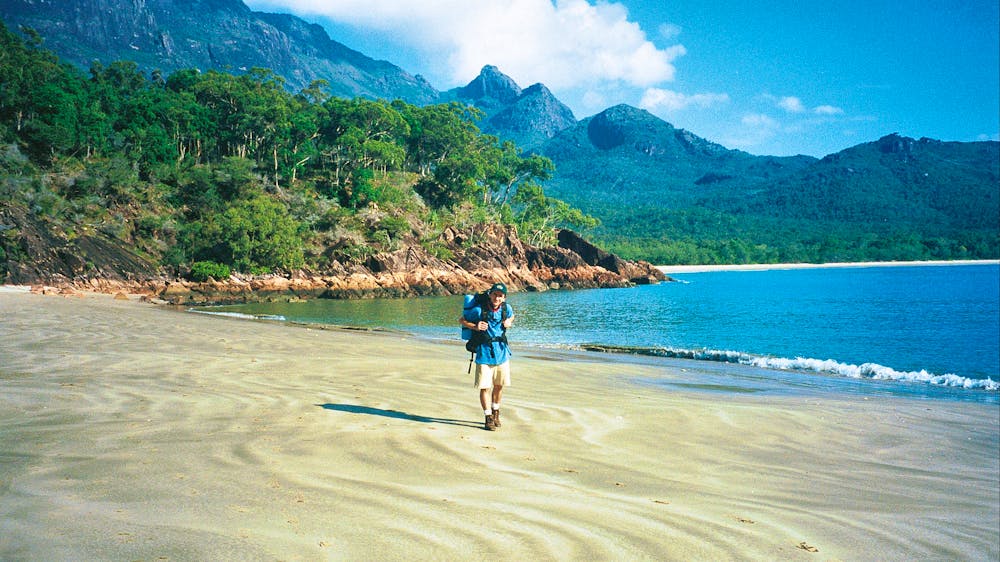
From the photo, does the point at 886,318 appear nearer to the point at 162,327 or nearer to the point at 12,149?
the point at 162,327

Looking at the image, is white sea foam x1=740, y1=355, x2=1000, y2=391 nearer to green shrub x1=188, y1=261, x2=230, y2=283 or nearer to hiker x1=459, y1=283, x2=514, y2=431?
hiker x1=459, y1=283, x2=514, y2=431

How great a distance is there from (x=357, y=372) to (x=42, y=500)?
883 cm

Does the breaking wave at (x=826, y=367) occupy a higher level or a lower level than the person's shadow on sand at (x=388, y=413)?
higher

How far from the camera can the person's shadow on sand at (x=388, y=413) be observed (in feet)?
26.8

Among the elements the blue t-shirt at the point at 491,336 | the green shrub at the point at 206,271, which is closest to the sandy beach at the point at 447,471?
Result: the blue t-shirt at the point at 491,336

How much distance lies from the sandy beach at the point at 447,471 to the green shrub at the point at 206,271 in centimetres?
4226

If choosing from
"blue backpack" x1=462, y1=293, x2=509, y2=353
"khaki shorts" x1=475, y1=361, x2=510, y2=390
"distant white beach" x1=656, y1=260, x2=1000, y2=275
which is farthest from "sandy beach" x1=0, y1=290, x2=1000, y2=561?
"distant white beach" x1=656, y1=260, x2=1000, y2=275

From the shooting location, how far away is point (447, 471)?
18.8 feet

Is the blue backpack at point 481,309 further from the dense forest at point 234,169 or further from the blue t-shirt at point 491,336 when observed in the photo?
the dense forest at point 234,169

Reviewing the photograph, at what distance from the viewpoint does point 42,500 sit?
4.16 metres

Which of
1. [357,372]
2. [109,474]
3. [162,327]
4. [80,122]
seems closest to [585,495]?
[109,474]

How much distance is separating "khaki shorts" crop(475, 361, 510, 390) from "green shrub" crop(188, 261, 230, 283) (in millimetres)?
50928

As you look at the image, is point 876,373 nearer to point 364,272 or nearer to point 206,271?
point 206,271

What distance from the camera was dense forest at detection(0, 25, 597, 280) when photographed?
53.9 metres
